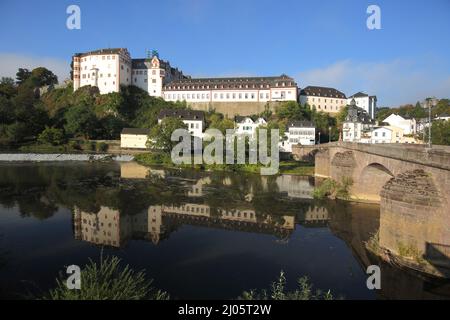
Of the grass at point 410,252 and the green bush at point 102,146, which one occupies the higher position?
the green bush at point 102,146

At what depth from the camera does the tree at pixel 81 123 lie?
8325cm

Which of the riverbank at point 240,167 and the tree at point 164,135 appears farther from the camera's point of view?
the tree at point 164,135

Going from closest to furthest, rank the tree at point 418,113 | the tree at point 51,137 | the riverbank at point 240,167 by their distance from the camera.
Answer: the riverbank at point 240,167
the tree at point 51,137
the tree at point 418,113

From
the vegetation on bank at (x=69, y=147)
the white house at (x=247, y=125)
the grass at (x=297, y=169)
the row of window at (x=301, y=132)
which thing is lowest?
the grass at (x=297, y=169)

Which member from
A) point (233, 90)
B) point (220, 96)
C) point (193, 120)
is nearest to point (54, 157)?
point (193, 120)

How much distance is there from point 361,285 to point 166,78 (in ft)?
332

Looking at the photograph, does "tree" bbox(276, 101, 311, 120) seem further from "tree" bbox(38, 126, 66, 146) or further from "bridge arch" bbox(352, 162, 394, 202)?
"bridge arch" bbox(352, 162, 394, 202)

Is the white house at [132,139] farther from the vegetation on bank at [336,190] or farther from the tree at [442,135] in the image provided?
the tree at [442,135]

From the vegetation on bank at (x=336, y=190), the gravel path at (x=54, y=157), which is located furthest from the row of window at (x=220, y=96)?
the vegetation on bank at (x=336, y=190)

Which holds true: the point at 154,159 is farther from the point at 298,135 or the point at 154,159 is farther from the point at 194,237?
the point at 194,237

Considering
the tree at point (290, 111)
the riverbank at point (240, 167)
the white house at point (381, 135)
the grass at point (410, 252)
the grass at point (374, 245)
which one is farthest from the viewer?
the tree at point (290, 111)

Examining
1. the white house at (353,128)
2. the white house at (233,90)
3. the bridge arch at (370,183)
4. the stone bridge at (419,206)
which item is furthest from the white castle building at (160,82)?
the stone bridge at (419,206)

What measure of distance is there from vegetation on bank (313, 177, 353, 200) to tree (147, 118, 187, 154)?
3876 centimetres

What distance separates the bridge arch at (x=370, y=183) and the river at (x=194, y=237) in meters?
1.75
